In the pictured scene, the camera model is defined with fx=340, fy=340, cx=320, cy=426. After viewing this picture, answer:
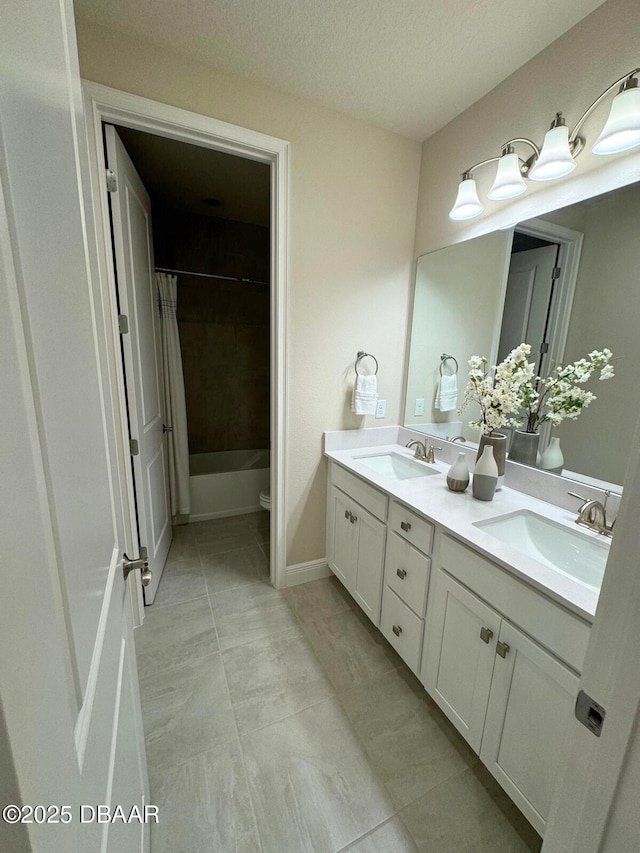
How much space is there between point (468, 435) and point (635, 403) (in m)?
0.72

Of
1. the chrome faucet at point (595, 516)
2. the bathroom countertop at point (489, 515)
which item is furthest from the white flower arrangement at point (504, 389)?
the chrome faucet at point (595, 516)

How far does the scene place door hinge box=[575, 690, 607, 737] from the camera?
1.54 ft

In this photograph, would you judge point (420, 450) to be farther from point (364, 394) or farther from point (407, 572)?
point (407, 572)

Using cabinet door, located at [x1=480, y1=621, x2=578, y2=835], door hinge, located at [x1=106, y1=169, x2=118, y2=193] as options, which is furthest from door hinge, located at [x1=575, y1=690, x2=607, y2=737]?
door hinge, located at [x1=106, y1=169, x2=118, y2=193]

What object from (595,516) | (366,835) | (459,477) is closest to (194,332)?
(459,477)

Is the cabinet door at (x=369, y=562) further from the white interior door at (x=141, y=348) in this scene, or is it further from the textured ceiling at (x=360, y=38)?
the textured ceiling at (x=360, y=38)

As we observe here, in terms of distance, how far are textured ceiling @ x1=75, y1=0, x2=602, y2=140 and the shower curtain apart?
4.44ft

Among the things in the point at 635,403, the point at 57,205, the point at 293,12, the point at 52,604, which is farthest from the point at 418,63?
the point at 52,604

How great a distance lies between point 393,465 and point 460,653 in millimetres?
1019

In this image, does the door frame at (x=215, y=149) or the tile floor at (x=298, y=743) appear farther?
the door frame at (x=215, y=149)

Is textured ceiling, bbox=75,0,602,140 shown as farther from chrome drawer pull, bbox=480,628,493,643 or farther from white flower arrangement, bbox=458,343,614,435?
chrome drawer pull, bbox=480,628,493,643

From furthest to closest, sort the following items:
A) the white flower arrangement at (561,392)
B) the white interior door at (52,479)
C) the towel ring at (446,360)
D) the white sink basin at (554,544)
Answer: the towel ring at (446,360), the white flower arrangement at (561,392), the white sink basin at (554,544), the white interior door at (52,479)

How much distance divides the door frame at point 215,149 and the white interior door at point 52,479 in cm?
77

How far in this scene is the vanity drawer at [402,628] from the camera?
137 cm
